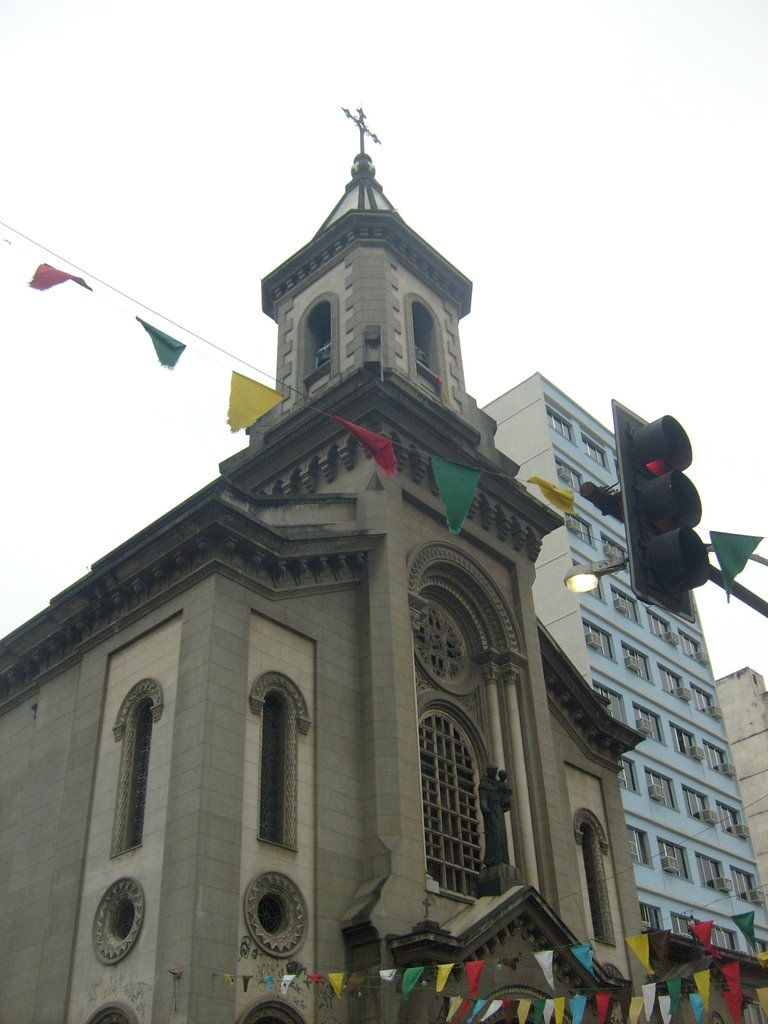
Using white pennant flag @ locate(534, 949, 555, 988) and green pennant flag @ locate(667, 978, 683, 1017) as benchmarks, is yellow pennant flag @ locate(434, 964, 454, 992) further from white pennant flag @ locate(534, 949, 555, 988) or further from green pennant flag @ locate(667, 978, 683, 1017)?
green pennant flag @ locate(667, 978, 683, 1017)

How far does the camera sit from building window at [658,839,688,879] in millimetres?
42656

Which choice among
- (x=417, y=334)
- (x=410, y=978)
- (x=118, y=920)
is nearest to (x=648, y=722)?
(x=417, y=334)

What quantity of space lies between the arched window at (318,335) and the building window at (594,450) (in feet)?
76.0

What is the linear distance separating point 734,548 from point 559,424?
45.0m

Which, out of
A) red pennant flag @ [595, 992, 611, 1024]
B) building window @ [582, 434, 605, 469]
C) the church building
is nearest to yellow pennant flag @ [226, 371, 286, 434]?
the church building

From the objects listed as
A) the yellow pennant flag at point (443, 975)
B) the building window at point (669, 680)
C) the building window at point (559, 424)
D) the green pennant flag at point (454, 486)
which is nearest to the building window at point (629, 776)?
the building window at point (669, 680)

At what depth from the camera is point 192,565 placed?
76.3 feet

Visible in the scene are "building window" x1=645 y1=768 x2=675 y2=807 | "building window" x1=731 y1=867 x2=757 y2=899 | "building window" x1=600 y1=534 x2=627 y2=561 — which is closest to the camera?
"building window" x1=645 y1=768 x2=675 y2=807

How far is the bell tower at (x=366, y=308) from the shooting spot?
32.7 metres

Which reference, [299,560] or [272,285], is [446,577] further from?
[272,285]

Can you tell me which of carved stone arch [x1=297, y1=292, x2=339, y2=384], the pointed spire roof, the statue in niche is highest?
the pointed spire roof

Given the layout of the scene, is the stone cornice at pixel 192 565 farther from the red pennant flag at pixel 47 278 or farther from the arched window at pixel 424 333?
the arched window at pixel 424 333

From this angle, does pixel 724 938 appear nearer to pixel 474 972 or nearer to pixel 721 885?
pixel 721 885

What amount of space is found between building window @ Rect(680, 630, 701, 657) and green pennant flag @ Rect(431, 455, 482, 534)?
3458 cm
